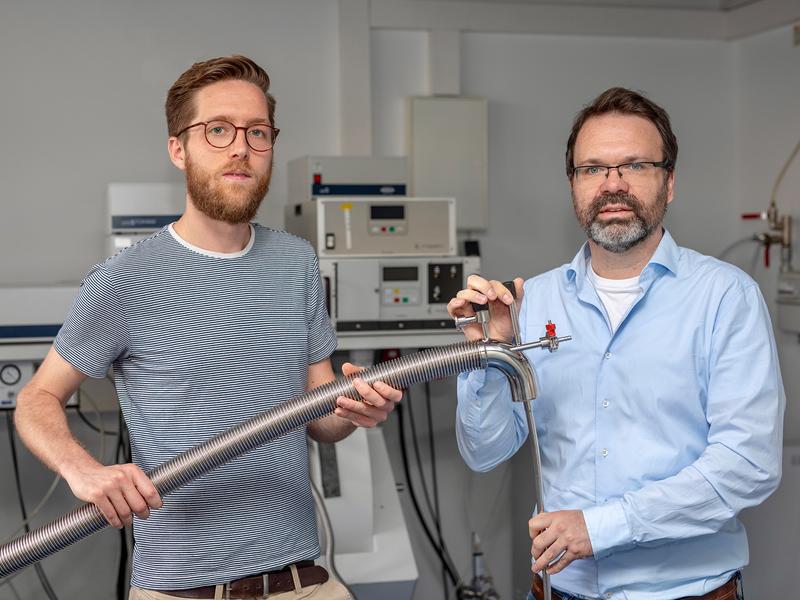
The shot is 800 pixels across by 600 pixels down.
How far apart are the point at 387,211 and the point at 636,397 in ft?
5.86

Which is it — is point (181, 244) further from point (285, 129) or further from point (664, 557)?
point (285, 129)

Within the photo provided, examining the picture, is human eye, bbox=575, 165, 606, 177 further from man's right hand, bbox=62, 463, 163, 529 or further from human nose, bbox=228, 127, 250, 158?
man's right hand, bbox=62, 463, 163, 529

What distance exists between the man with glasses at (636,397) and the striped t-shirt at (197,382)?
321 mm

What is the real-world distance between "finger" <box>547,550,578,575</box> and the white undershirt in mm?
395

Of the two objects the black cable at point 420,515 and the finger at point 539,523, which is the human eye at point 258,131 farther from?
the black cable at point 420,515

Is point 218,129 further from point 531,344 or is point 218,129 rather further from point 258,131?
point 531,344

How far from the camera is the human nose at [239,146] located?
5.12ft

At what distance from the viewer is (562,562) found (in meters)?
1.44

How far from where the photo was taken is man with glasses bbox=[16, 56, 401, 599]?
151cm

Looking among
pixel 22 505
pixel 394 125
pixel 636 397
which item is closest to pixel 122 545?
pixel 22 505

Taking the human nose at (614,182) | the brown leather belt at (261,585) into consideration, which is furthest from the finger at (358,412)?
the human nose at (614,182)

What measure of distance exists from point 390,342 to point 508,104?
1.31 metres

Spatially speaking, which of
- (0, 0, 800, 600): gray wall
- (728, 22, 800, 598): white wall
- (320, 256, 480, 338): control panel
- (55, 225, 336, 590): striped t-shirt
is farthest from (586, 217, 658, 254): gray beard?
(0, 0, 800, 600): gray wall

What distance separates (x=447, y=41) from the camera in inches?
152
